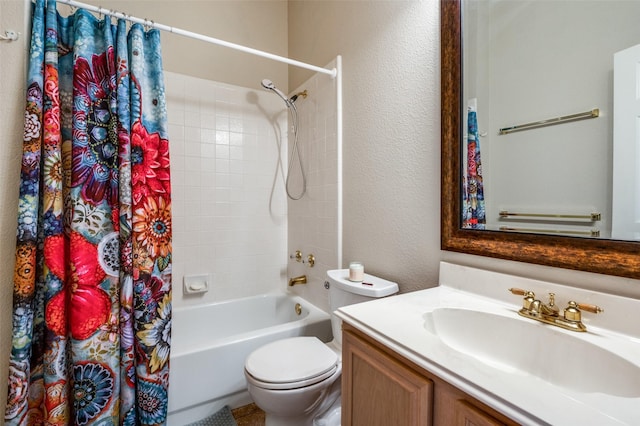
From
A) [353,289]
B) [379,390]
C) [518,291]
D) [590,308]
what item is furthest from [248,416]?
[590,308]

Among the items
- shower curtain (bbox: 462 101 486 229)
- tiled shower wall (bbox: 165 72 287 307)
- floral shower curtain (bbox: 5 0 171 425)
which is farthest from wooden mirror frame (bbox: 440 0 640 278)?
tiled shower wall (bbox: 165 72 287 307)

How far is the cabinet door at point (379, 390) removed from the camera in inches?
24.1

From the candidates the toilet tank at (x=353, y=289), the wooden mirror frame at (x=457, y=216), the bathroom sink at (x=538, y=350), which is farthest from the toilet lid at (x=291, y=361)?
the wooden mirror frame at (x=457, y=216)

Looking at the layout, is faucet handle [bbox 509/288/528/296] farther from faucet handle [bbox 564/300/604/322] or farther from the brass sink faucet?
faucet handle [bbox 564/300/604/322]

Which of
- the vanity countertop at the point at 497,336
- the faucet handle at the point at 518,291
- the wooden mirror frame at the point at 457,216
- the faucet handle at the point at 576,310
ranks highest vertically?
the wooden mirror frame at the point at 457,216

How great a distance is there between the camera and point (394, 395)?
67 centimetres

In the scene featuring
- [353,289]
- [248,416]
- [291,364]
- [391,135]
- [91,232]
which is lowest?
[248,416]

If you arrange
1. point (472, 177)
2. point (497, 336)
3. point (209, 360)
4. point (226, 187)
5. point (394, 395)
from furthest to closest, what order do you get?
1. point (226, 187)
2. point (209, 360)
3. point (472, 177)
4. point (497, 336)
5. point (394, 395)

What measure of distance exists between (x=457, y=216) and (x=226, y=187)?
1.64 meters

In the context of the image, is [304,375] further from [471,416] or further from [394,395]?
[471,416]

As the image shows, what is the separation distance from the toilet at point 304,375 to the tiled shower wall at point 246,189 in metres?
0.49

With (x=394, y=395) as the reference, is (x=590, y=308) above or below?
above

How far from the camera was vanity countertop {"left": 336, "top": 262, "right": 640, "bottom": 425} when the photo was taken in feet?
1.45

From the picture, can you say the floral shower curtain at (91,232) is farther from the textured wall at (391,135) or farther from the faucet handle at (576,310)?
the faucet handle at (576,310)
